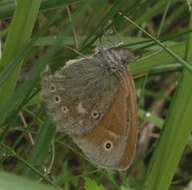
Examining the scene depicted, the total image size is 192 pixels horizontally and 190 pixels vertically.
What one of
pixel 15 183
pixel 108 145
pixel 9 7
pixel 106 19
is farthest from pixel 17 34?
pixel 15 183

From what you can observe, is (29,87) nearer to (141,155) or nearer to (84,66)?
(84,66)

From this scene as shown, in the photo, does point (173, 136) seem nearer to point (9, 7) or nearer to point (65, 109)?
point (65, 109)

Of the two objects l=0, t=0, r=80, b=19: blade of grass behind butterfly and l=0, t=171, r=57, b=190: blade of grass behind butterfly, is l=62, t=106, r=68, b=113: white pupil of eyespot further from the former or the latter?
l=0, t=171, r=57, b=190: blade of grass behind butterfly

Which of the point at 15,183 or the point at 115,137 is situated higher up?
the point at 115,137

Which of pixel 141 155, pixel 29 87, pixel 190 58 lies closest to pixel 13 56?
pixel 29 87

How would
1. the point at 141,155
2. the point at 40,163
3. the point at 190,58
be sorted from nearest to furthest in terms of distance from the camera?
the point at 190,58 < the point at 40,163 < the point at 141,155
